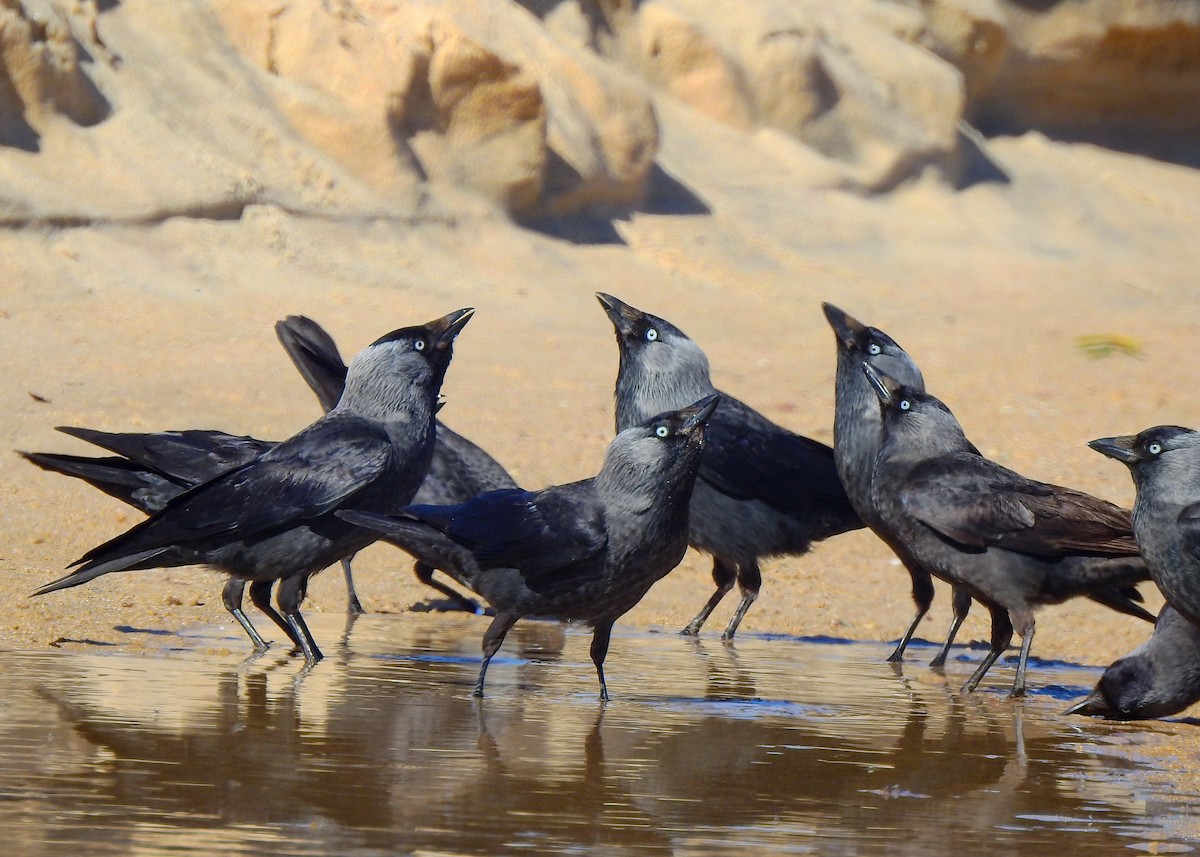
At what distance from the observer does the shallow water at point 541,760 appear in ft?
11.7

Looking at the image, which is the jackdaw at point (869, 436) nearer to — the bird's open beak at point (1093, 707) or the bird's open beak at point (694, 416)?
the bird's open beak at point (1093, 707)

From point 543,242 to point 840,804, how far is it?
41.6 ft

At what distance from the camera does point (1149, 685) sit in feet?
18.1

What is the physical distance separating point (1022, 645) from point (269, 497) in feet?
8.77

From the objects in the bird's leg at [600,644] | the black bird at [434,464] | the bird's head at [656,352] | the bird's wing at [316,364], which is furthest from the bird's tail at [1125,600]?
the bird's wing at [316,364]

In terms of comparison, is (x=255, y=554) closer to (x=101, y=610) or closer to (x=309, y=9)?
(x=101, y=610)

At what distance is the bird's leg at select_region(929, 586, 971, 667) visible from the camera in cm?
679

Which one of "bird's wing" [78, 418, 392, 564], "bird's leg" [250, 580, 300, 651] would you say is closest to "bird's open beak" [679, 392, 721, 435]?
"bird's wing" [78, 418, 392, 564]

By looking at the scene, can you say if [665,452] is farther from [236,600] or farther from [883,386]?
[236,600]

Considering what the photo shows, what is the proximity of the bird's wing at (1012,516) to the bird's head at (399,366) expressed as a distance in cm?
176

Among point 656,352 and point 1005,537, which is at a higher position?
point 656,352

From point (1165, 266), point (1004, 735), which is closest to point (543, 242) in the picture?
point (1165, 266)

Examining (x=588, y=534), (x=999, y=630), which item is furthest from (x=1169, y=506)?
(x=588, y=534)

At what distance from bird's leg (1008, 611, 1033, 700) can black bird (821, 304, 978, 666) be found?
33 cm
